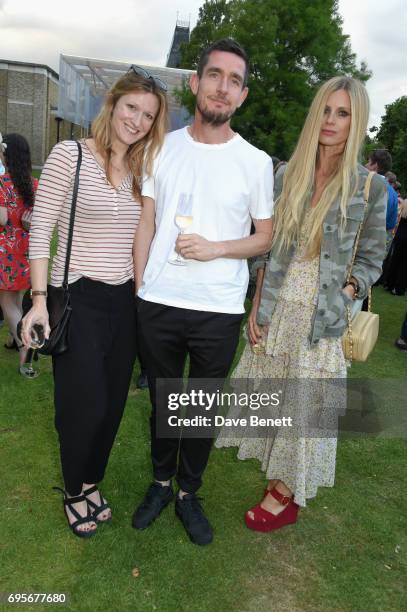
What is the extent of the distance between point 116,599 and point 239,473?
131 centimetres

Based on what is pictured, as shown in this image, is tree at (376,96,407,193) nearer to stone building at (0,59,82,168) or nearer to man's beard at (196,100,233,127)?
stone building at (0,59,82,168)

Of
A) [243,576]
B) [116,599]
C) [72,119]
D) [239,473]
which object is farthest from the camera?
[72,119]

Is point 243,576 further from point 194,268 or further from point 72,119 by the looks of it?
point 72,119

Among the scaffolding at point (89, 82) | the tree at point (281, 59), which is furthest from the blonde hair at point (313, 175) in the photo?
the scaffolding at point (89, 82)

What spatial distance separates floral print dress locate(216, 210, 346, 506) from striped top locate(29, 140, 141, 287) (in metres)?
0.87

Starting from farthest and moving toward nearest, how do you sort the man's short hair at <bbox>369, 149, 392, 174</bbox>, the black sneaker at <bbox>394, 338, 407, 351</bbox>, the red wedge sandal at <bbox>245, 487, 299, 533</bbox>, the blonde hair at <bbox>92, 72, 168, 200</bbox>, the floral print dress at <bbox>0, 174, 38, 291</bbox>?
1. the man's short hair at <bbox>369, 149, 392, 174</bbox>
2. the black sneaker at <bbox>394, 338, 407, 351</bbox>
3. the floral print dress at <bbox>0, 174, 38, 291</bbox>
4. the red wedge sandal at <bbox>245, 487, 299, 533</bbox>
5. the blonde hair at <bbox>92, 72, 168, 200</bbox>

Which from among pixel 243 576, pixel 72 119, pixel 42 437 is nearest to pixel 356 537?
pixel 243 576

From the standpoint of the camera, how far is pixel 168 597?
7.91 ft

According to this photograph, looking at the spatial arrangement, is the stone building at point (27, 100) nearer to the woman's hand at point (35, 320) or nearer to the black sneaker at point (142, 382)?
the black sneaker at point (142, 382)

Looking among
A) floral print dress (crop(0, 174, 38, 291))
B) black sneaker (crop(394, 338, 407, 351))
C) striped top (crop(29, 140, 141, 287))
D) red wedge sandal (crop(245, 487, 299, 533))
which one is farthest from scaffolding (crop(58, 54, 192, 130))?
red wedge sandal (crop(245, 487, 299, 533))

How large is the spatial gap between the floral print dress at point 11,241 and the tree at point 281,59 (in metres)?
18.9

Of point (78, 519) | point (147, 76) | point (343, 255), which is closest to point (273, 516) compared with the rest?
point (78, 519)

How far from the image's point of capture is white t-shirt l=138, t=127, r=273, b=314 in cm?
234

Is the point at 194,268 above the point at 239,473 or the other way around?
above
